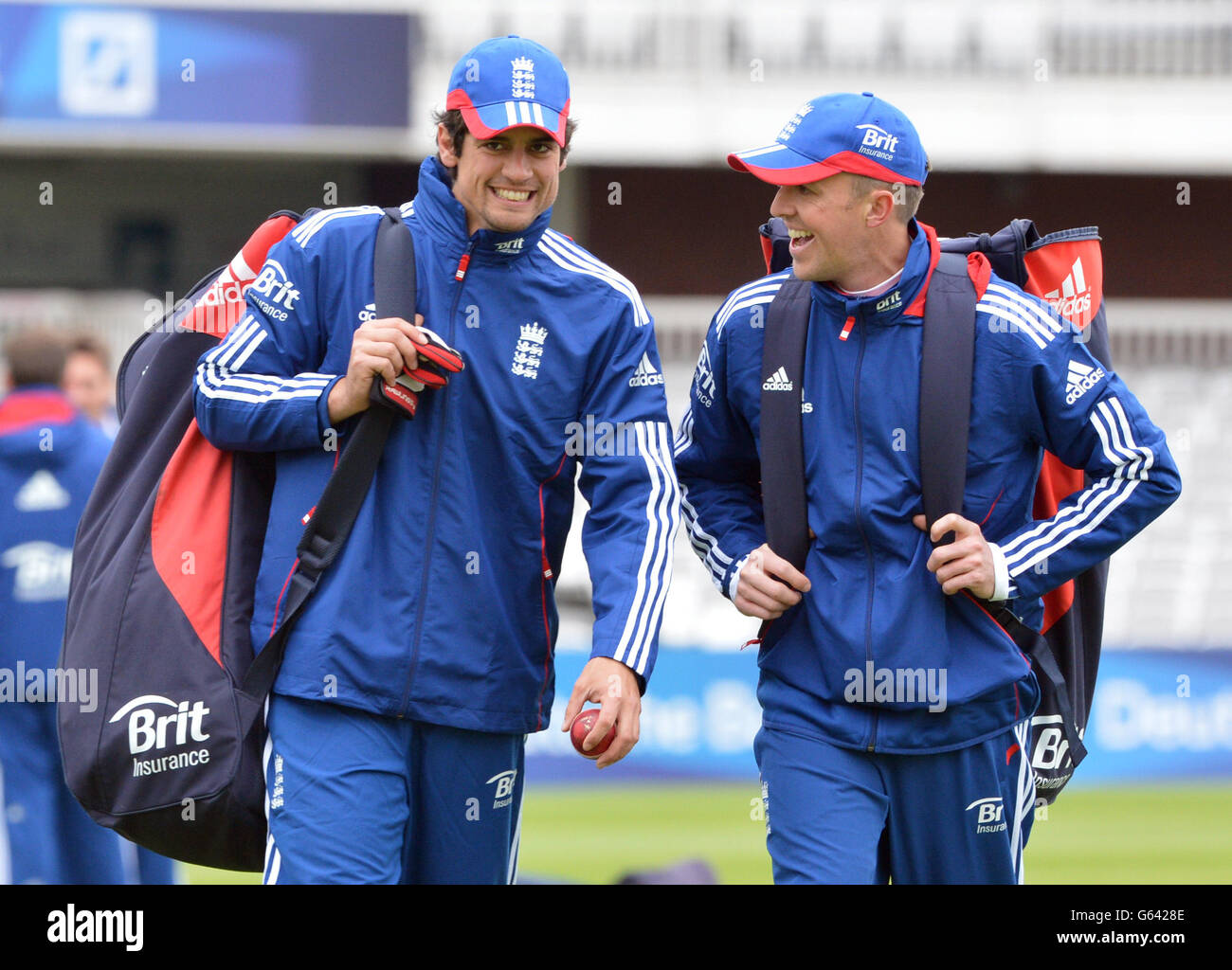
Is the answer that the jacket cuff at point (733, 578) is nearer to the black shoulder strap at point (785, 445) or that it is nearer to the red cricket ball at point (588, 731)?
the black shoulder strap at point (785, 445)

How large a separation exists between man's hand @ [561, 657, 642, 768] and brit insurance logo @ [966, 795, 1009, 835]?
0.80 m

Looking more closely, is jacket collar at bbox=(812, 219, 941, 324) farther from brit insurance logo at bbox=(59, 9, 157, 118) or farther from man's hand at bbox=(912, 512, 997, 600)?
brit insurance logo at bbox=(59, 9, 157, 118)

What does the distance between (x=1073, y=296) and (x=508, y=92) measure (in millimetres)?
1376

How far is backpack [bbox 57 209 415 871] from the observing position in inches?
144

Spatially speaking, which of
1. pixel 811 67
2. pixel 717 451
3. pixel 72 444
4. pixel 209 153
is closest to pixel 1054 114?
pixel 811 67

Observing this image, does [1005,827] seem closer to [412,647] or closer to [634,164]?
[412,647]

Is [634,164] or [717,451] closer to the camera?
[717,451]

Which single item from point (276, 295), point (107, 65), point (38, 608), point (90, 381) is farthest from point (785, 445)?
point (107, 65)

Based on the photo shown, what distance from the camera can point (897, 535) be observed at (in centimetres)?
375

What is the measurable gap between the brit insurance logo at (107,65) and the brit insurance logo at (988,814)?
1385cm

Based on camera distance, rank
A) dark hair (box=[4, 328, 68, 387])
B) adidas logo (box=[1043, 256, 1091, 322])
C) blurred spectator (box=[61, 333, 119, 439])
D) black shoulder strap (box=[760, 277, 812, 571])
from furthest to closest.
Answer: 1. blurred spectator (box=[61, 333, 119, 439])
2. dark hair (box=[4, 328, 68, 387])
3. adidas logo (box=[1043, 256, 1091, 322])
4. black shoulder strap (box=[760, 277, 812, 571])

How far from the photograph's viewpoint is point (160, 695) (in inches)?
144

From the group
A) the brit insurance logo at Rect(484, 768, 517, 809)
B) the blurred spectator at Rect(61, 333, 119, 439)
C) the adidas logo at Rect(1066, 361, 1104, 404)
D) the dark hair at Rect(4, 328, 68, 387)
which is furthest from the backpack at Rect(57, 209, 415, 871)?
the blurred spectator at Rect(61, 333, 119, 439)

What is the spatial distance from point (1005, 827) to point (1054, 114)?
14.0 metres
